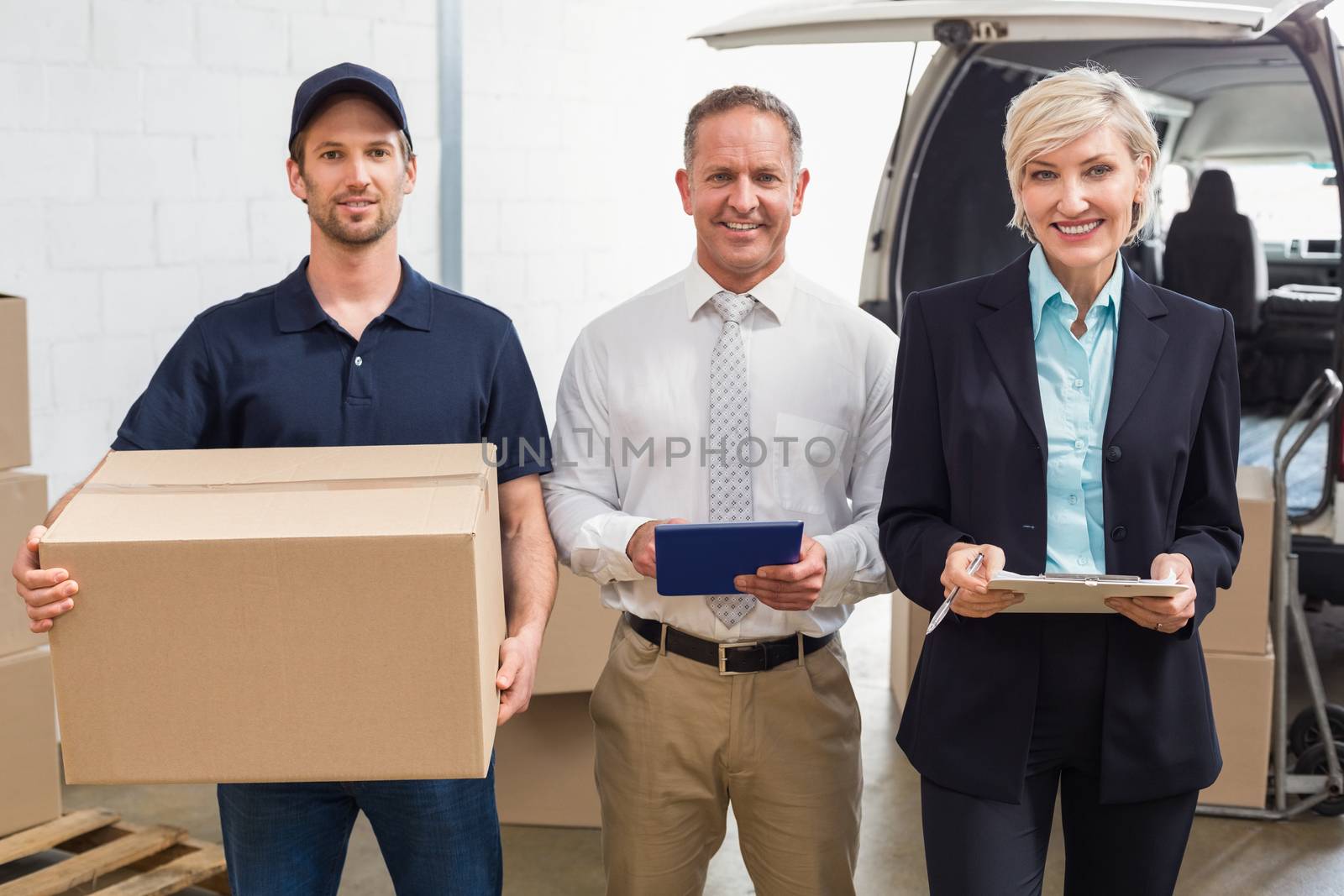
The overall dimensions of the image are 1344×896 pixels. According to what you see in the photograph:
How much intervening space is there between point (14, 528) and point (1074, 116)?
223 cm

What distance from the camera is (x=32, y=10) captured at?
3012 mm

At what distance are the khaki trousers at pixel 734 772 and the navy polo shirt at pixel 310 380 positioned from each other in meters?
0.46

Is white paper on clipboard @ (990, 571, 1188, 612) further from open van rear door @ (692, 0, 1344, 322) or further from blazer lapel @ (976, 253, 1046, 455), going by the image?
open van rear door @ (692, 0, 1344, 322)

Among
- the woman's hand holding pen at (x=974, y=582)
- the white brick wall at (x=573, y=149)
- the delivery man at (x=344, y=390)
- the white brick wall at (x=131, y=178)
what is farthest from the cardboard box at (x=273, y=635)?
the white brick wall at (x=573, y=149)

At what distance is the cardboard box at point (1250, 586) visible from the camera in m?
2.92

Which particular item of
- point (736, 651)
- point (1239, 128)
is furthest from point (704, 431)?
point (1239, 128)

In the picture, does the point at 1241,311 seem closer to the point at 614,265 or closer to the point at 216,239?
the point at 614,265

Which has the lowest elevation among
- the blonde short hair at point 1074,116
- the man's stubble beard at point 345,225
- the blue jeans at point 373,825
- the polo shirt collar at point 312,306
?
the blue jeans at point 373,825

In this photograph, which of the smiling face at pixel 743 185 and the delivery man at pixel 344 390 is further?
the smiling face at pixel 743 185

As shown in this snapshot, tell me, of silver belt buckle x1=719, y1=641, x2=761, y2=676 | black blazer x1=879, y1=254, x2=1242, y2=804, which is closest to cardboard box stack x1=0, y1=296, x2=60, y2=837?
silver belt buckle x1=719, y1=641, x2=761, y2=676

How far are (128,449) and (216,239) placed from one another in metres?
1.92

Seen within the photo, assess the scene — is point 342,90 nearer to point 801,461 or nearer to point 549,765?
point 801,461

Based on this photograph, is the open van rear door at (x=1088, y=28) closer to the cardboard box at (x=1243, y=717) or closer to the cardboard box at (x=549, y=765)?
the cardboard box at (x=1243, y=717)

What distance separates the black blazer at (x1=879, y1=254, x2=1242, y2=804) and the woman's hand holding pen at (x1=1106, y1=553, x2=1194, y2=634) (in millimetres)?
46
